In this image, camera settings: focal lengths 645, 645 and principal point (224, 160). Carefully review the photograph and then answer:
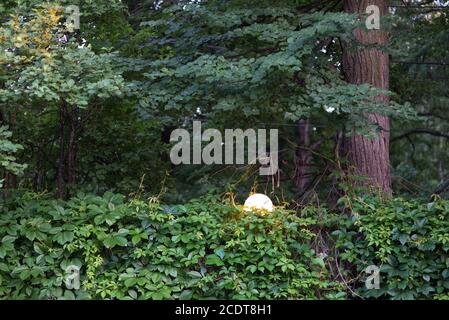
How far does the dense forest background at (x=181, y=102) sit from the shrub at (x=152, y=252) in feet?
0.09

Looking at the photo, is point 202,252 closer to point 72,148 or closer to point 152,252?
point 152,252

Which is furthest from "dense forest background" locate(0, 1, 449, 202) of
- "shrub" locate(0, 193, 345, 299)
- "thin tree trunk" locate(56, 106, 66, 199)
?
"shrub" locate(0, 193, 345, 299)

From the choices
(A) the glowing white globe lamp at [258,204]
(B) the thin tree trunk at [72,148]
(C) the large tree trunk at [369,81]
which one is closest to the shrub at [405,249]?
(A) the glowing white globe lamp at [258,204]

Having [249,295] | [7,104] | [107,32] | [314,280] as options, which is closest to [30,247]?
[7,104]

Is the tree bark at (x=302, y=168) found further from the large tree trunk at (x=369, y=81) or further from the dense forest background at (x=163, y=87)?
the large tree trunk at (x=369, y=81)

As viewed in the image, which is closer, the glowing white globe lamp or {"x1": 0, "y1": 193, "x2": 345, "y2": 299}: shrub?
{"x1": 0, "y1": 193, "x2": 345, "y2": 299}: shrub

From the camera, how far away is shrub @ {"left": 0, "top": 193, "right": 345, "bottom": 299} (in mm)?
4793

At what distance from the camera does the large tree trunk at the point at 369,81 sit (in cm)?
671

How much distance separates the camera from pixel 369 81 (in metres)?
6.89

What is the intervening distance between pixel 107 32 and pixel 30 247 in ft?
10.1

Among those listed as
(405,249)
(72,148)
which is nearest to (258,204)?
(405,249)

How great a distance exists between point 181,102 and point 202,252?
180 centimetres

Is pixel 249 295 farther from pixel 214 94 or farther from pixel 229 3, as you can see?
pixel 229 3

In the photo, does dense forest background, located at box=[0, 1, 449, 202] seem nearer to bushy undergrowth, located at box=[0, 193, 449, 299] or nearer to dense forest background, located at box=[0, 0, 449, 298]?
dense forest background, located at box=[0, 0, 449, 298]
